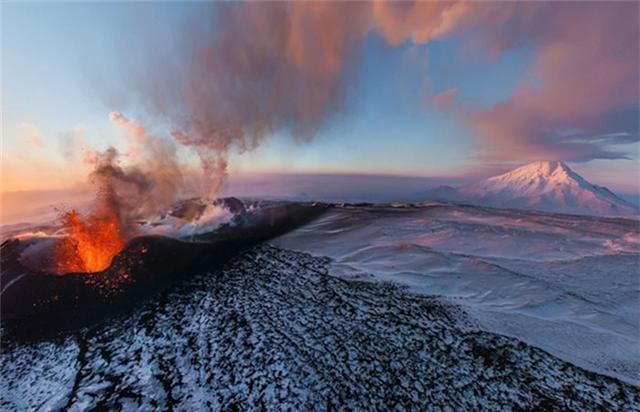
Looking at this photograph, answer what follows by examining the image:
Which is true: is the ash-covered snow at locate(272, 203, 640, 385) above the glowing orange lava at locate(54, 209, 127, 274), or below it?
below

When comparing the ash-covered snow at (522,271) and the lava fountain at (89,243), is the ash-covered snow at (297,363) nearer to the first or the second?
the ash-covered snow at (522,271)

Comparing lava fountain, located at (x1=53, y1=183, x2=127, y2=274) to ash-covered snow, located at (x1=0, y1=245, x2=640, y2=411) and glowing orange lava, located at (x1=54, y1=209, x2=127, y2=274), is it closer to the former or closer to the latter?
glowing orange lava, located at (x1=54, y1=209, x2=127, y2=274)

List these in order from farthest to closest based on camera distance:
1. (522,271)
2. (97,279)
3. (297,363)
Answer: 1. (522,271)
2. (97,279)
3. (297,363)

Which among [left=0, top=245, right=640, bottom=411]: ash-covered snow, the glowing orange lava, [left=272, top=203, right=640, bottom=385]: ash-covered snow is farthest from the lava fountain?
[left=272, top=203, right=640, bottom=385]: ash-covered snow

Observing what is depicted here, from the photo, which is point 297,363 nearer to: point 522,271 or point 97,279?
point 97,279

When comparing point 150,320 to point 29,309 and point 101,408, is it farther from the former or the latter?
point 29,309

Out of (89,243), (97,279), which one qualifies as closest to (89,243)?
(89,243)
